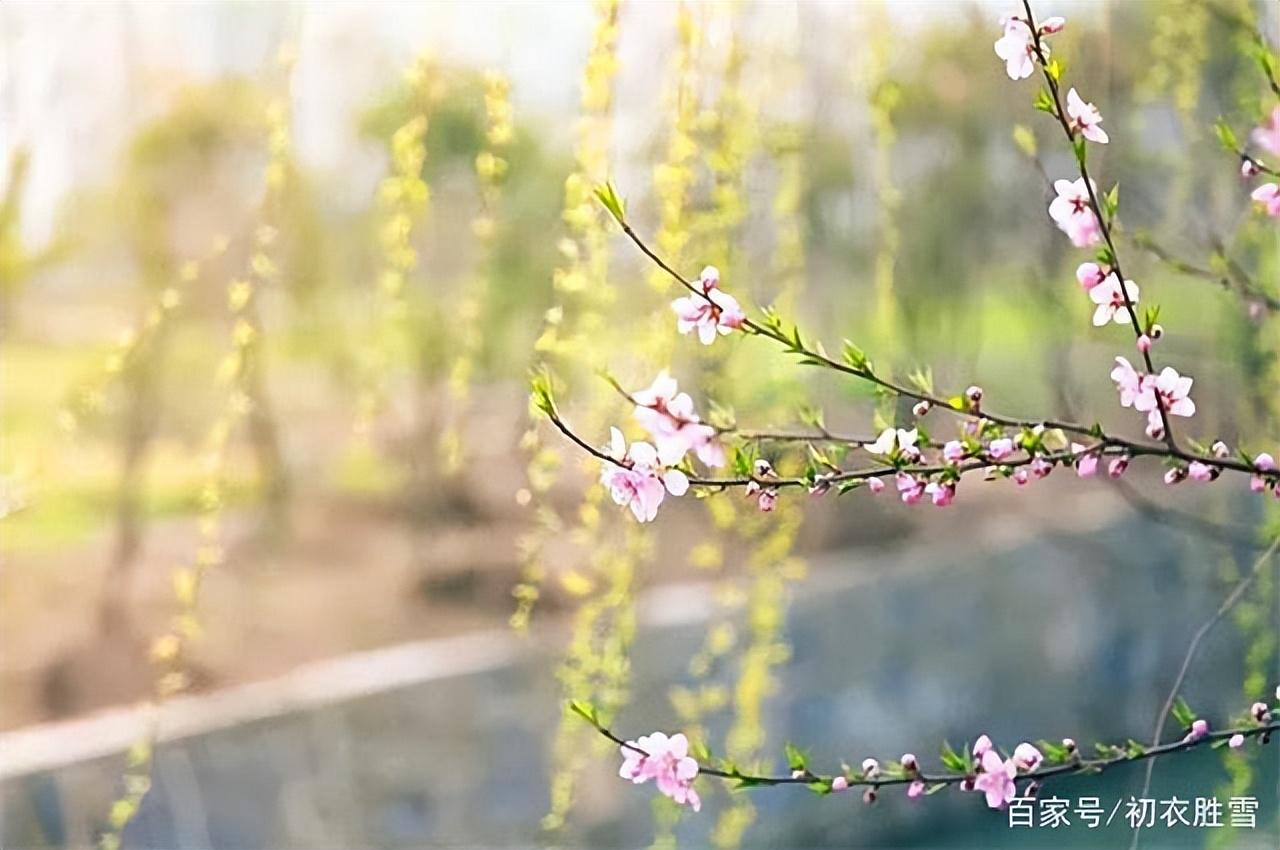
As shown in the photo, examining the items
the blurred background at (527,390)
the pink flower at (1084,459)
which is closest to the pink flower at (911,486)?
the pink flower at (1084,459)

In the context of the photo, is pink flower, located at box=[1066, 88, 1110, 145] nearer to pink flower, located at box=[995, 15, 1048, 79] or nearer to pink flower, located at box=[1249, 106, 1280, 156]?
pink flower, located at box=[995, 15, 1048, 79]

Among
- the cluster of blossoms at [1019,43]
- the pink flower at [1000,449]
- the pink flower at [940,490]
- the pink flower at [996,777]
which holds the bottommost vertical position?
the pink flower at [996,777]

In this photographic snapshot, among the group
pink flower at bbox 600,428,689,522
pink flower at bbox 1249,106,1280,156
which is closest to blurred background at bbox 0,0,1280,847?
pink flower at bbox 1249,106,1280,156

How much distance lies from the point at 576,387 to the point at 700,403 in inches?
6.7

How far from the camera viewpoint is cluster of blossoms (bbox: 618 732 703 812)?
129cm

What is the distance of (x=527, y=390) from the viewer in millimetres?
1711

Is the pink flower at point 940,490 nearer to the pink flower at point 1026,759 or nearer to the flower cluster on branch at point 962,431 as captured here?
the flower cluster on branch at point 962,431

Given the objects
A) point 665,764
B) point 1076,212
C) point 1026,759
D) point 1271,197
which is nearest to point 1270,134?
point 1271,197

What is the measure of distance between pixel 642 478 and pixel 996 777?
1.63 ft

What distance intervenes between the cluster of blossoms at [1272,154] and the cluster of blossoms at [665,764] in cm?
80

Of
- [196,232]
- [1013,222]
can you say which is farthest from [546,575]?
[1013,222]

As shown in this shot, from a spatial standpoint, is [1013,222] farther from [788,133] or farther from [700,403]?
[700,403]

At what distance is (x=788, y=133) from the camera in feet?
5.61

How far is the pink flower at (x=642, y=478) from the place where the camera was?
1135mm
